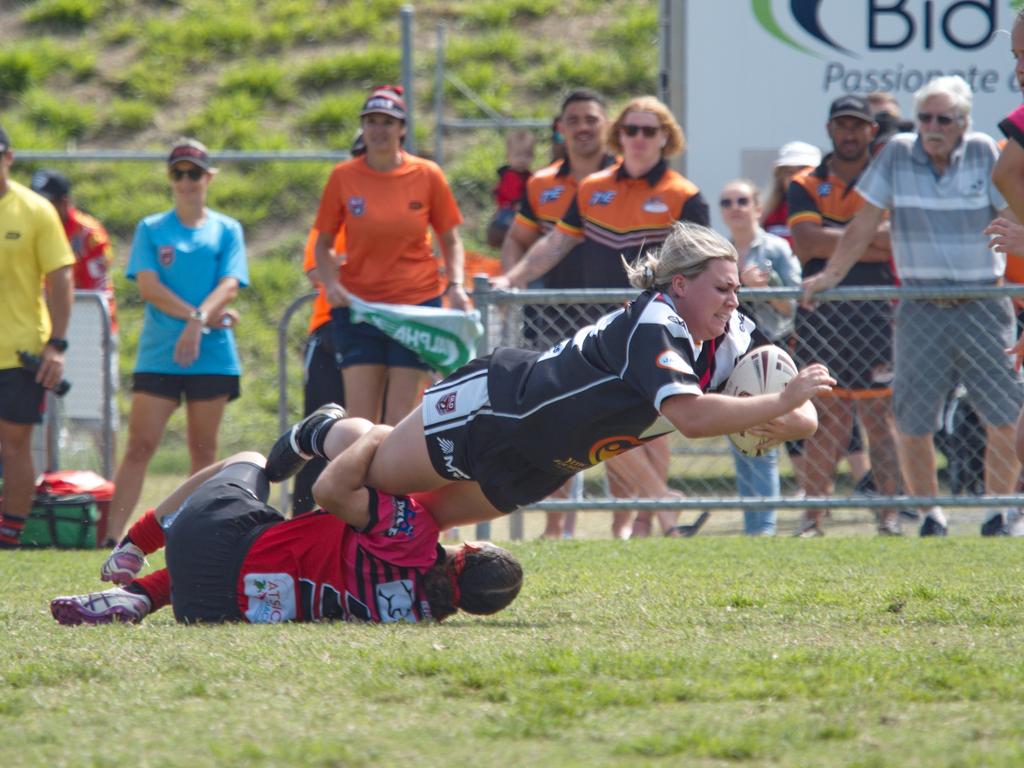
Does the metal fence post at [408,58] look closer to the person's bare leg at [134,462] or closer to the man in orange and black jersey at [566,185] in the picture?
the man in orange and black jersey at [566,185]

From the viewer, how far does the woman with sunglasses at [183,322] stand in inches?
338

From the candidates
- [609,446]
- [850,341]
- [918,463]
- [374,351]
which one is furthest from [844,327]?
[609,446]

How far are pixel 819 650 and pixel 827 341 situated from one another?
422 centimetres

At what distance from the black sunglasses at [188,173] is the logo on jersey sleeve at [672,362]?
473 cm

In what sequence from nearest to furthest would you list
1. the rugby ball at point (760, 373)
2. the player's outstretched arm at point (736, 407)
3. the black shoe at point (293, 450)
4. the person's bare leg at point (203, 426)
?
the player's outstretched arm at point (736, 407)
the rugby ball at point (760, 373)
the black shoe at point (293, 450)
the person's bare leg at point (203, 426)

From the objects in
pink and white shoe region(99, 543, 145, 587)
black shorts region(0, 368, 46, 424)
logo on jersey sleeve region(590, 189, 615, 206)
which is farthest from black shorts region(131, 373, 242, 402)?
pink and white shoe region(99, 543, 145, 587)

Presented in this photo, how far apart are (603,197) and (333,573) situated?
3.84m

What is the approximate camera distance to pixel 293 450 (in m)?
5.89

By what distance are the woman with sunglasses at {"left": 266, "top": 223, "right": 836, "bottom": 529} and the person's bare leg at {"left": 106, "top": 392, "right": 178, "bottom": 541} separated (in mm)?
3435

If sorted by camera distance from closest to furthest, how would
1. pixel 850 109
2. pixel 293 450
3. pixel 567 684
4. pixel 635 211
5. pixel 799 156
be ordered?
pixel 567 684 < pixel 293 450 < pixel 635 211 < pixel 850 109 < pixel 799 156

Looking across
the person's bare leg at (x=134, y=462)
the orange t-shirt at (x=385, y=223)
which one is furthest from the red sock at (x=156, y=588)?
the orange t-shirt at (x=385, y=223)

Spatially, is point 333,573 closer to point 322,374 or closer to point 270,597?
point 270,597

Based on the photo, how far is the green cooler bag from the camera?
848cm

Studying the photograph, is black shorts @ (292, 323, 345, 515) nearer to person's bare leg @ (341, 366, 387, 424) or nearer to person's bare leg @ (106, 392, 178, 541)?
person's bare leg @ (341, 366, 387, 424)
